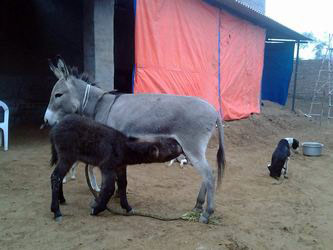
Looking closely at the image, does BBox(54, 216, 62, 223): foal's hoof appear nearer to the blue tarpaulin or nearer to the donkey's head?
the donkey's head

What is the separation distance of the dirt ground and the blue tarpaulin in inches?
344

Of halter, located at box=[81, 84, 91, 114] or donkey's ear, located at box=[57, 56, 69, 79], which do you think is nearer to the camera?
donkey's ear, located at box=[57, 56, 69, 79]

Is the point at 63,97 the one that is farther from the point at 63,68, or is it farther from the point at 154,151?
the point at 154,151

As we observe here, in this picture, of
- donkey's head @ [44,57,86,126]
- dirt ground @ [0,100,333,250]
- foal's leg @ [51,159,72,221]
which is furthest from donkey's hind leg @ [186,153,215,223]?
donkey's head @ [44,57,86,126]

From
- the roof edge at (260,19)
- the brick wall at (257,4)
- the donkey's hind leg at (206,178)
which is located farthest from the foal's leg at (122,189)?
the brick wall at (257,4)

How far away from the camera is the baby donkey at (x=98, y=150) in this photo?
3592 millimetres

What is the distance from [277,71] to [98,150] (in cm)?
1412

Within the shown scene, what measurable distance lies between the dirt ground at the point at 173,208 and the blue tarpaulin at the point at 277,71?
8728 mm

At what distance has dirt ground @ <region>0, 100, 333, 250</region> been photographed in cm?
321

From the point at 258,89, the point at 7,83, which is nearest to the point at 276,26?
the point at 258,89

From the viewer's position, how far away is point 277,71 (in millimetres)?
15945

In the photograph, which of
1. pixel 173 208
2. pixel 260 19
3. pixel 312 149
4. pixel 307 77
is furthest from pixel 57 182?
pixel 307 77

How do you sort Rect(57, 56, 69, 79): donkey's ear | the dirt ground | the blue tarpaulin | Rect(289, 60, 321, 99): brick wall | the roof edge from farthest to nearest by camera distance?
Rect(289, 60, 321, 99): brick wall < the blue tarpaulin < the roof edge < Rect(57, 56, 69, 79): donkey's ear < the dirt ground

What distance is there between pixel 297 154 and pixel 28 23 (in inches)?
314
